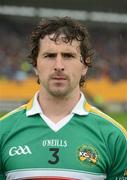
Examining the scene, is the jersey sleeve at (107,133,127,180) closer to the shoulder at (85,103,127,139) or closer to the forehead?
the shoulder at (85,103,127,139)

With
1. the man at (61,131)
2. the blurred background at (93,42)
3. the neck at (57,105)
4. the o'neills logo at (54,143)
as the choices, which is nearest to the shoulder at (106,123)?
the man at (61,131)

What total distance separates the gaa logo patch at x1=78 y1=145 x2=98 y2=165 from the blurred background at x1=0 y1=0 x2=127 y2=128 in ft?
70.3

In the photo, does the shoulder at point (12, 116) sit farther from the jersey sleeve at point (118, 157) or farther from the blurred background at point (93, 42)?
the blurred background at point (93, 42)

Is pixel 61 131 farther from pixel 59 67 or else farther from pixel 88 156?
pixel 59 67

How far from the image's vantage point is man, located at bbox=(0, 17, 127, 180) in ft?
12.3

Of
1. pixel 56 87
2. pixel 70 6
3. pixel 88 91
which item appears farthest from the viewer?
pixel 70 6

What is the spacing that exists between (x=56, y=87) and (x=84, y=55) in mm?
336

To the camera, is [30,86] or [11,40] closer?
[30,86]

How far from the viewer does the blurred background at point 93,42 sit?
91.4ft

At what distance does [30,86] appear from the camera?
27859 mm

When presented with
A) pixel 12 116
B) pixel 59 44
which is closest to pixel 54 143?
pixel 12 116

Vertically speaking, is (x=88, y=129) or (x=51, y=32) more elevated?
(x=51, y=32)

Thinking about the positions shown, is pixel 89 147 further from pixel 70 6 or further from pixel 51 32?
pixel 70 6

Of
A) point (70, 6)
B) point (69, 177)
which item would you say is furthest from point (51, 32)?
point (70, 6)
